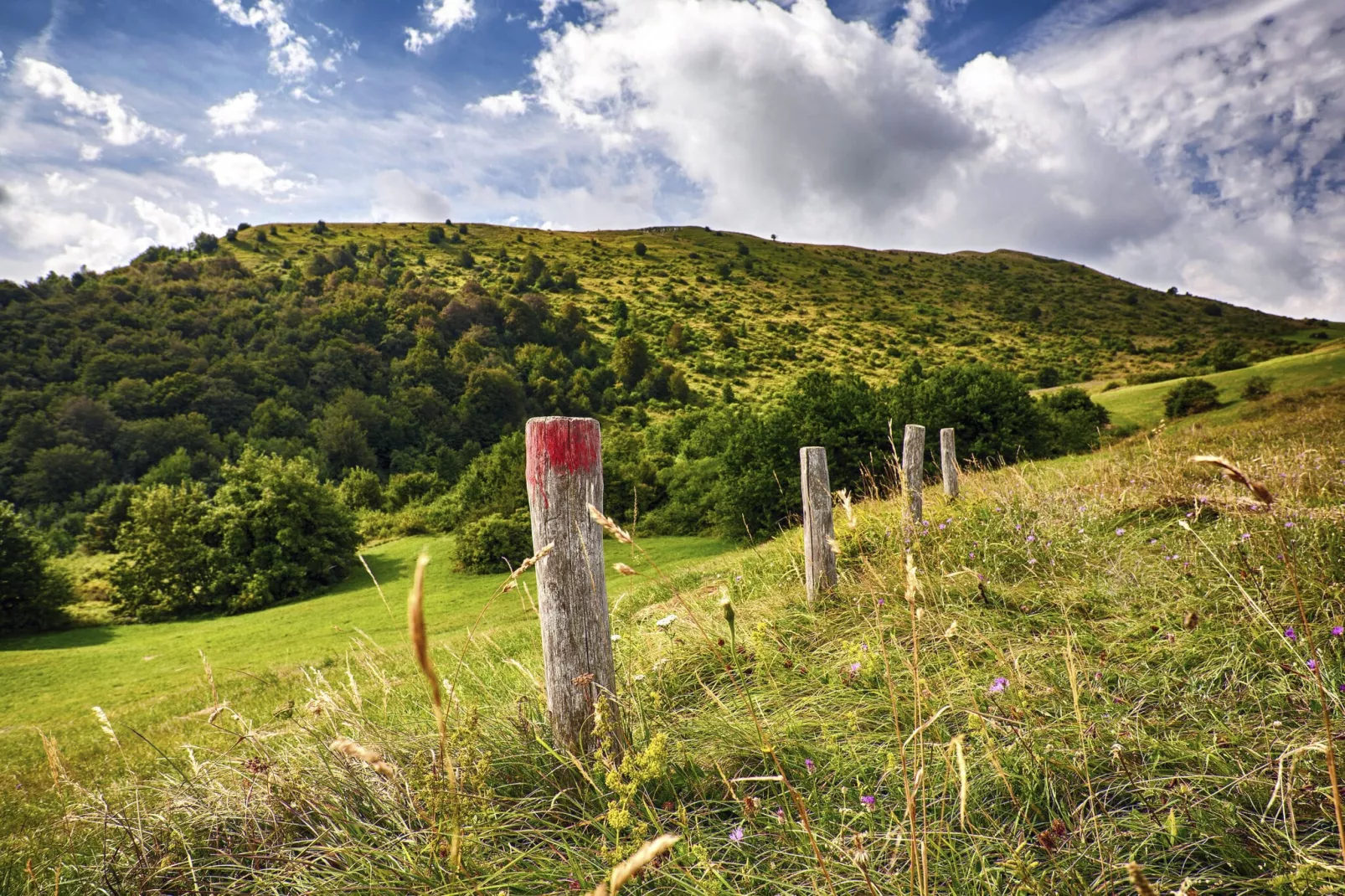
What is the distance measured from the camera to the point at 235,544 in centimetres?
2467

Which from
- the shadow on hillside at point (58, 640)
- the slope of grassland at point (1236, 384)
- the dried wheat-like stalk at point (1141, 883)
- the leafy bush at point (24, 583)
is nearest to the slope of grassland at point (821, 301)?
the slope of grassland at point (1236, 384)

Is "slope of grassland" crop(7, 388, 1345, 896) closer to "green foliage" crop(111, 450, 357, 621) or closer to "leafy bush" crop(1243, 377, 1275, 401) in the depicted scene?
"green foliage" crop(111, 450, 357, 621)

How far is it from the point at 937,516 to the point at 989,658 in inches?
138

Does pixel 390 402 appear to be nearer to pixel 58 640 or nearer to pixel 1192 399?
pixel 58 640

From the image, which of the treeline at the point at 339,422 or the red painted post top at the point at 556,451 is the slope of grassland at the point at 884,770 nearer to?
the red painted post top at the point at 556,451

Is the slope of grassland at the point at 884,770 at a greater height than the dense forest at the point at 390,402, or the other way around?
the dense forest at the point at 390,402

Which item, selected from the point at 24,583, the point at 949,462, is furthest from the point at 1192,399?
the point at 24,583

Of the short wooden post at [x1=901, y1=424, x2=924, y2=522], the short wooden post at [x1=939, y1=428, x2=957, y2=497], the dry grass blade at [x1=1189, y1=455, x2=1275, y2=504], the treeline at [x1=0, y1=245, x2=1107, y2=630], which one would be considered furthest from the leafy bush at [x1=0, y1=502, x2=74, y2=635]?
the dry grass blade at [x1=1189, y1=455, x2=1275, y2=504]

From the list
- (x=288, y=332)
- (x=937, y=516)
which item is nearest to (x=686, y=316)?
(x=288, y=332)

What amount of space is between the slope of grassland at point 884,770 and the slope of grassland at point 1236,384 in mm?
26871

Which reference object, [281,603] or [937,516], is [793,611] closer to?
[937,516]

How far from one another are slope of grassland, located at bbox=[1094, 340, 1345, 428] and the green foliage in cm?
3624

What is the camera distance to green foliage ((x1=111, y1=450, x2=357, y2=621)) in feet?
77.9

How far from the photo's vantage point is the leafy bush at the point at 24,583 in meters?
20.6
